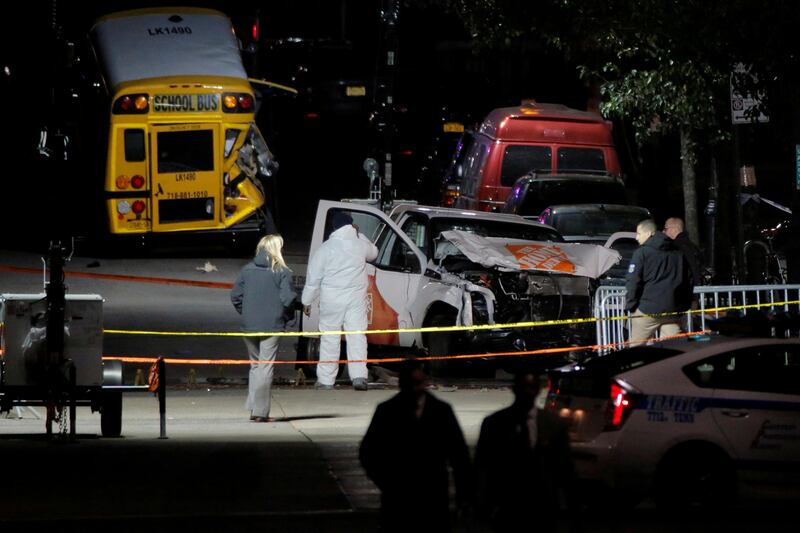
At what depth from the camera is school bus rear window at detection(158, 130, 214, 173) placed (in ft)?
81.9

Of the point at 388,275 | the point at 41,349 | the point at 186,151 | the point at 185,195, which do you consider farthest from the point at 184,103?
the point at 41,349

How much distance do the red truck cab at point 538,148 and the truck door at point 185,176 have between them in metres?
4.46

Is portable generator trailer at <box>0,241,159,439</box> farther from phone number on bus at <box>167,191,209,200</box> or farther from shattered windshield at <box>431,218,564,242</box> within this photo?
phone number on bus at <box>167,191,209,200</box>

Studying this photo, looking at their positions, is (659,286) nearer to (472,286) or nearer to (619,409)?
(472,286)

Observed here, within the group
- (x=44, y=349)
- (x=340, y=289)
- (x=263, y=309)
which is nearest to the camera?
(x=44, y=349)

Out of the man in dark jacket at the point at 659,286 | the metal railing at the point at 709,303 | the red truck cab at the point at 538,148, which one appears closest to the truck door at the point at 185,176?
the red truck cab at the point at 538,148

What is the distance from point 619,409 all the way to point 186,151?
16.1 m

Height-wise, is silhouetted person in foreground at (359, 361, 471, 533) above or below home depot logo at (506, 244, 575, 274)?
below

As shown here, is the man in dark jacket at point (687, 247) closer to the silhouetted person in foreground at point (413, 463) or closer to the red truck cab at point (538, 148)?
the red truck cab at point (538, 148)

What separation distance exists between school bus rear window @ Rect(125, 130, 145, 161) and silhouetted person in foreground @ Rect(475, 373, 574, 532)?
18.1 metres

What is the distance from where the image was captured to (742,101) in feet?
56.5

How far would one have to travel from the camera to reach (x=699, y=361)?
10242 mm

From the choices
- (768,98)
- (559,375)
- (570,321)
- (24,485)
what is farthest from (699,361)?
(768,98)

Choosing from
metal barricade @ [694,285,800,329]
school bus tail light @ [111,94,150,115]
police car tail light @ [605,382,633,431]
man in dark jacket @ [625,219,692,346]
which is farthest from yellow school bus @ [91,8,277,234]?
police car tail light @ [605,382,633,431]
